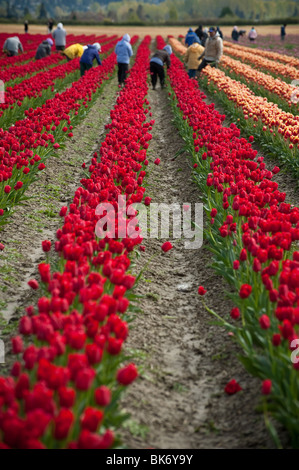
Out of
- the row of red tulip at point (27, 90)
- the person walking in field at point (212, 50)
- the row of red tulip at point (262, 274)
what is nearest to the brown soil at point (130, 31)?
the person walking in field at point (212, 50)

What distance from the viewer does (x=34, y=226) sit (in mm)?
6918

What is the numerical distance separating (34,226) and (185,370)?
11.6 ft

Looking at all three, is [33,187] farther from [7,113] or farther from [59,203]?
[7,113]

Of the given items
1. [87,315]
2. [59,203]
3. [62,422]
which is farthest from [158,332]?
[59,203]

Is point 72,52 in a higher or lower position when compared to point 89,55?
lower

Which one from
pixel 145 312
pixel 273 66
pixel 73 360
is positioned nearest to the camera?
pixel 73 360

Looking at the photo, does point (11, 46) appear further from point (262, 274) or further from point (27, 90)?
point (262, 274)

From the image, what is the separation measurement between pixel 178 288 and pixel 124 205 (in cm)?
112

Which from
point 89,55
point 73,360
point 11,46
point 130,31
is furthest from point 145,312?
point 130,31

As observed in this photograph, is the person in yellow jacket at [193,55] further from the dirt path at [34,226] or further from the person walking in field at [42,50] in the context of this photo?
the person walking in field at [42,50]

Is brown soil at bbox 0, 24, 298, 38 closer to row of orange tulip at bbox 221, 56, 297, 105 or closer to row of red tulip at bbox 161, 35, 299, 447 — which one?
row of orange tulip at bbox 221, 56, 297, 105

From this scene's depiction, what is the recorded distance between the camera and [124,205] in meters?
5.20

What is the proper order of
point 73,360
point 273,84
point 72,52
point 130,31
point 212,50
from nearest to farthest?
point 73,360 → point 273,84 → point 212,50 → point 72,52 → point 130,31

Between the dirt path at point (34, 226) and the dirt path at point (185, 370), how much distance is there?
1168mm
